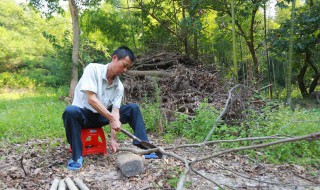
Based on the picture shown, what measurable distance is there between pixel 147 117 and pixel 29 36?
20611 millimetres

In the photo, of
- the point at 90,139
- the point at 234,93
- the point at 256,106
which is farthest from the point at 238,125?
the point at 90,139

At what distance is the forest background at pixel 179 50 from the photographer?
168 inches

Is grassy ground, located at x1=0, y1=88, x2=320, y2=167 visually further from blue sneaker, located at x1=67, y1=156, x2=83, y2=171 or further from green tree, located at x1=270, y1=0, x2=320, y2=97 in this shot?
green tree, located at x1=270, y1=0, x2=320, y2=97

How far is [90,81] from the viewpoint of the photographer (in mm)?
2936

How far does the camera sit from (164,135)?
446 cm

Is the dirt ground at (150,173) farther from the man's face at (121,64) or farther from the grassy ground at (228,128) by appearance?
the man's face at (121,64)

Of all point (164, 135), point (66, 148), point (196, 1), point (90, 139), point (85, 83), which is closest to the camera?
point (85, 83)

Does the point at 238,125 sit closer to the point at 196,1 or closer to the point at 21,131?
the point at 21,131

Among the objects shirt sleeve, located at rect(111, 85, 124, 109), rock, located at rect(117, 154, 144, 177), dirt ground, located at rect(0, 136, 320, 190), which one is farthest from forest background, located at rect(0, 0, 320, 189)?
rock, located at rect(117, 154, 144, 177)

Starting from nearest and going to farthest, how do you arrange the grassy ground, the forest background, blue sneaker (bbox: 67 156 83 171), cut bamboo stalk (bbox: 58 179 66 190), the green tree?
cut bamboo stalk (bbox: 58 179 66 190) < blue sneaker (bbox: 67 156 83 171) < the grassy ground < the forest background < the green tree

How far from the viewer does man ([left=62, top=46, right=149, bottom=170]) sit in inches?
113

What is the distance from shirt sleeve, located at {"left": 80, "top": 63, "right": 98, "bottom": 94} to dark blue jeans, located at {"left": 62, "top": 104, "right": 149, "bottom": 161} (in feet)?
0.86

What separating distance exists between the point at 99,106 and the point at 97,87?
0.30 m

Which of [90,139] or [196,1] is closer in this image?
[90,139]
